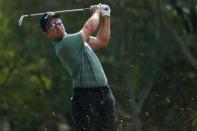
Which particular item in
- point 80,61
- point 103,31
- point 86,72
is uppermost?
point 103,31

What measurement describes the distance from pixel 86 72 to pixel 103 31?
56 cm

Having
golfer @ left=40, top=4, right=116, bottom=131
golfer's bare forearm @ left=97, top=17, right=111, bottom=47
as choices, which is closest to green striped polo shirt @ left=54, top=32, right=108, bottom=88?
golfer @ left=40, top=4, right=116, bottom=131

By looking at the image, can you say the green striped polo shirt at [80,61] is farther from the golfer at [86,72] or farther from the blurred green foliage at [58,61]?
the blurred green foliage at [58,61]

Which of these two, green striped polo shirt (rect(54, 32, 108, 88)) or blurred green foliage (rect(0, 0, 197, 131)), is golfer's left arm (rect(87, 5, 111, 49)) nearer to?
green striped polo shirt (rect(54, 32, 108, 88))

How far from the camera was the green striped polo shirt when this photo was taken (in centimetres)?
833

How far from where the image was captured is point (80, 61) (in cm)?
835

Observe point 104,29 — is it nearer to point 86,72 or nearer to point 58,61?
point 86,72

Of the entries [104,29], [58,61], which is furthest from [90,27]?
[58,61]

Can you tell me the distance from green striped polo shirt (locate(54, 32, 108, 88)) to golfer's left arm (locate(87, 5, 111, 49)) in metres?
0.36

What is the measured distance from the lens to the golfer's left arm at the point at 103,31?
866 centimetres

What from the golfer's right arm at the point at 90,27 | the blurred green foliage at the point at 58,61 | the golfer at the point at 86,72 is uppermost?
the golfer's right arm at the point at 90,27

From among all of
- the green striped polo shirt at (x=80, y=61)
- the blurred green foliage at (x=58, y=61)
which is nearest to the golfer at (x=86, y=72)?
the green striped polo shirt at (x=80, y=61)


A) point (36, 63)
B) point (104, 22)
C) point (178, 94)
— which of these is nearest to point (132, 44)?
point (36, 63)

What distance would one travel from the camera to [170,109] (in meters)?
10.5
